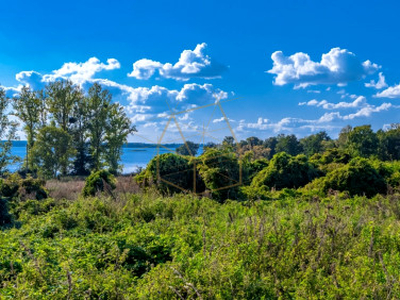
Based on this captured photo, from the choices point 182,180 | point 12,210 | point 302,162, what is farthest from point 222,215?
point 302,162

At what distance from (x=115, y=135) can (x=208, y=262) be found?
28.8 meters

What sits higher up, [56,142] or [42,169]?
[56,142]

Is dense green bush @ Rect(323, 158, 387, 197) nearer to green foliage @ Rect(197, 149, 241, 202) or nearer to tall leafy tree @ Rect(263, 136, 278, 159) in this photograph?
green foliage @ Rect(197, 149, 241, 202)

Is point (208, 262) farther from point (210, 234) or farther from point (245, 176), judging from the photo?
point (245, 176)

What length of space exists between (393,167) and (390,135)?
56.5ft

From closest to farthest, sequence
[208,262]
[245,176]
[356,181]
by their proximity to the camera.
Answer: [208,262], [356,181], [245,176]

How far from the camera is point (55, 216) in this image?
7.04m

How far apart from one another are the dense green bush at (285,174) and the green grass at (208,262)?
17.6ft

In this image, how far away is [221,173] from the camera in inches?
405

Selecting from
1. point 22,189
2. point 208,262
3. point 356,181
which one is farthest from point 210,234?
point 22,189

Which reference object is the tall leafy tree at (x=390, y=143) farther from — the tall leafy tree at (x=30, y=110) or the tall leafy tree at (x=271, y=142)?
the tall leafy tree at (x=30, y=110)

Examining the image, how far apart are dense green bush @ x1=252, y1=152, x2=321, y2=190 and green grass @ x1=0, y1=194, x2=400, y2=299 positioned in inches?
211

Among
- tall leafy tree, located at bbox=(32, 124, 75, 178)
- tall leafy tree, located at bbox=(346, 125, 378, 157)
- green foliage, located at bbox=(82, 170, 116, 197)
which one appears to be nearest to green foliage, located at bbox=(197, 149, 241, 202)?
green foliage, located at bbox=(82, 170, 116, 197)

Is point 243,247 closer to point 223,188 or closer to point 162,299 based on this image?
point 162,299
